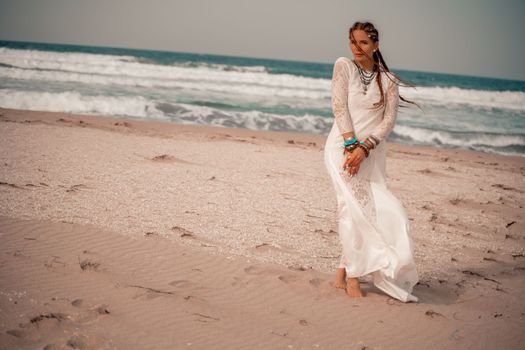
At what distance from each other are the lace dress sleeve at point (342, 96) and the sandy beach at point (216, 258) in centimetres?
141

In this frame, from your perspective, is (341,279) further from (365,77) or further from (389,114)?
(365,77)

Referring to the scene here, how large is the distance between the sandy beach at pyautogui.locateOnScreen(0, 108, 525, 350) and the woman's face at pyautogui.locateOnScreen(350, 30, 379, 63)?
1919 millimetres

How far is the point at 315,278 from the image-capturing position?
150 inches

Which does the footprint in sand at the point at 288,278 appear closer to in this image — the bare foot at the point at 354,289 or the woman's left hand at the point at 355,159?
the bare foot at the point at 354,289

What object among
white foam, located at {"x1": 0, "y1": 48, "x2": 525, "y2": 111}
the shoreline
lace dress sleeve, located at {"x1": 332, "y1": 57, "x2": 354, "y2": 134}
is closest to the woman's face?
lace dress sleeve, located at {"x1": 332, "y1": 57, "x2": 354, "y2": 134}

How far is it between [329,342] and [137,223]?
2.62 m

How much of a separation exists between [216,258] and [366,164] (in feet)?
5.49

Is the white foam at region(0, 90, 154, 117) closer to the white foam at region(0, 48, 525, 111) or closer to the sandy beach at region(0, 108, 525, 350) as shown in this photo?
the sandy beach at region(0, 108, 525, 350)

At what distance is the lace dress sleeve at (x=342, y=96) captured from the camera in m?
3.25

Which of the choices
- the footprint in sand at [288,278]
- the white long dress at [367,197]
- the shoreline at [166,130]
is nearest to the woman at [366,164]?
the white long dress at [367,197]

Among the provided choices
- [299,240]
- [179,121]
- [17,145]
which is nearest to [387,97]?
[299,240]

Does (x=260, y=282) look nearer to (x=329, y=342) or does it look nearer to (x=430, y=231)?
(x=329, y=342)

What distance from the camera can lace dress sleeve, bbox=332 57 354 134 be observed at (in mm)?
3250

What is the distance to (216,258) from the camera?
4.06m
